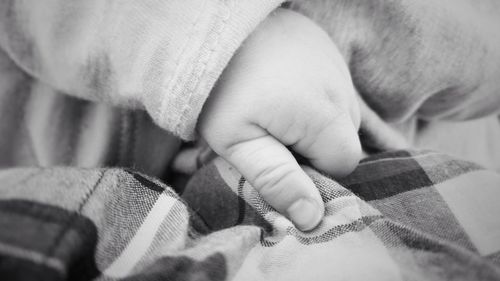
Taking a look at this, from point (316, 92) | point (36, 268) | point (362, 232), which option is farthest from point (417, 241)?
point (36, 268)

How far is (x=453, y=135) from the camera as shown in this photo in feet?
2.02

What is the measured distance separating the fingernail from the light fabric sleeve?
0.13 metres

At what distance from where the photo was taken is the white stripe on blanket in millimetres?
272

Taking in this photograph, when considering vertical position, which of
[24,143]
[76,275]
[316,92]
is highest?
[316,92]

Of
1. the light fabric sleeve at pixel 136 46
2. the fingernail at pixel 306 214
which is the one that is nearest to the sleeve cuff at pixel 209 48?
the light fabric sleeve at pixel 136 46

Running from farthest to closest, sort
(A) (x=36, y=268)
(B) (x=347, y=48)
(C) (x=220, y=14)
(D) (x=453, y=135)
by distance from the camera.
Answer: (D) (x=453, y=135), (B) (x=347, y=48), (C) (x=220, y=14), (A) (x=36, y=268)

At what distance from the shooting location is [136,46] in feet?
1.27

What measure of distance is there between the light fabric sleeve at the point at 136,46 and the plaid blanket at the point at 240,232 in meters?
0.09

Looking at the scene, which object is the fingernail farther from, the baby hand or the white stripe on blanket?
the white stripe on blanket

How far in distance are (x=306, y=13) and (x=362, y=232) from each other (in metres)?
0.26

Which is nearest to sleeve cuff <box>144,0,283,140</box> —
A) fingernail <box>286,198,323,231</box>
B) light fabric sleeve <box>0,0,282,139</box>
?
light fabric sleeve <box>0,0,282,139</box>

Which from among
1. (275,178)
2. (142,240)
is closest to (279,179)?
(275,178)

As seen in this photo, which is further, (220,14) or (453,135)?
(453,135)

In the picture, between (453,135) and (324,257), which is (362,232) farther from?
(453,135)
